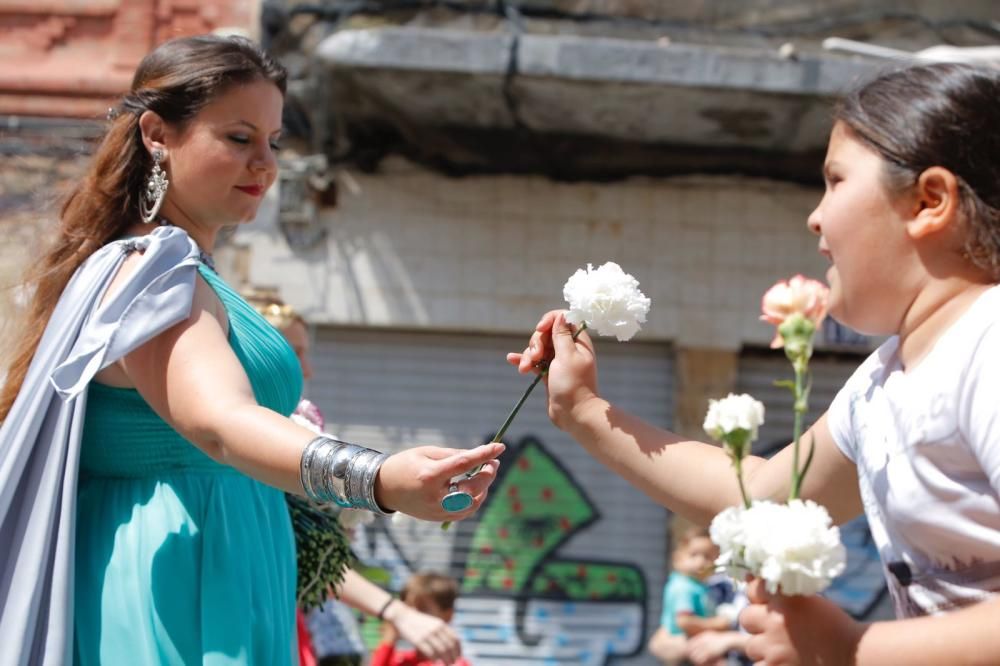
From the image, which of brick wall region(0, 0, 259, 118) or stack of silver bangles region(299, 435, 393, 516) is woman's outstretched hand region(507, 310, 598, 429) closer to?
stack of silver bangles region(299, 435, 393, 516)

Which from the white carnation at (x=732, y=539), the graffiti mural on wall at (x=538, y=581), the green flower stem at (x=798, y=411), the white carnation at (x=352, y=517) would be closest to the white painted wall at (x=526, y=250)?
the graffiti mural on wall at (x=538, y=581)

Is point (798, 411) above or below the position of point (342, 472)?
above

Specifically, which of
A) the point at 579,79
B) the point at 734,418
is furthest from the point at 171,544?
the point at 579,79

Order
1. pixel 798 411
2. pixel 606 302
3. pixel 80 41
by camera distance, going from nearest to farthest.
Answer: pixel 798 411
pixel 606 302
pixel 80 41

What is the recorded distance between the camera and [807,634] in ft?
5.87

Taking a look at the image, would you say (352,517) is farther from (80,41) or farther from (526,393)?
(80,41)

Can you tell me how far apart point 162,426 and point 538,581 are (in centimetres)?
721

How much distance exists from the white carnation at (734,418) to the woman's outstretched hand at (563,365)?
0.53 metres

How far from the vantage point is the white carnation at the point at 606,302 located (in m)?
2.40

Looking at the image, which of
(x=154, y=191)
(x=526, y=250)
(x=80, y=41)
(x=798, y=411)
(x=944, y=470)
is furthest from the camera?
(x=80, y=41)

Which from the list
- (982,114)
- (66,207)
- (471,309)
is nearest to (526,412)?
(471,309)

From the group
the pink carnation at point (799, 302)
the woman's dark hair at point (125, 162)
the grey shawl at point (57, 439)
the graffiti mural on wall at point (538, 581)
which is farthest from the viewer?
the graffiti mural on wall at point (538, 581)

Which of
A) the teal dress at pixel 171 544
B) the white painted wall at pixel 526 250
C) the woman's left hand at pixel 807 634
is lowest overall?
the white painted wall at pixel 526 250

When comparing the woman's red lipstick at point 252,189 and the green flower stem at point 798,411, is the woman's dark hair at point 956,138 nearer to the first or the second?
the green flower stem at point 798,411
